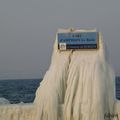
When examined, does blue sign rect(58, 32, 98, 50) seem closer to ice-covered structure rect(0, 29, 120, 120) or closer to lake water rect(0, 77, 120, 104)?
ice-covered structure rect(0, 29, 120, 120)

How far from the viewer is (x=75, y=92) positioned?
2136 centimetres

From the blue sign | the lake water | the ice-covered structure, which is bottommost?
the lake water

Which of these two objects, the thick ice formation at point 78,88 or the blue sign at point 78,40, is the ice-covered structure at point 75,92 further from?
the blue sign at point 78,40

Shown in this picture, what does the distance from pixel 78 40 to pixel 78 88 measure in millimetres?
1729

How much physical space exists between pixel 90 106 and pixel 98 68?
1392mm

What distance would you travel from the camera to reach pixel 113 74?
865 inches

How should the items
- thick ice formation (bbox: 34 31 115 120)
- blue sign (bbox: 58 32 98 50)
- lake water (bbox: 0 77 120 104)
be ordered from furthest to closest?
1. lake water (bbox: 0 77 120 104)
2. blue sign (bbox: 58 32 98 50)
3. thick ice formation (bbox: 34 31 115 120)

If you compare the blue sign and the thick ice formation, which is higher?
the blue sign

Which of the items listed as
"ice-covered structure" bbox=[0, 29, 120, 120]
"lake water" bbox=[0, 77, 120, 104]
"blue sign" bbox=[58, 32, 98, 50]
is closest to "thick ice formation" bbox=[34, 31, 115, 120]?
"ice-covered structure" bbox=[0, 29, 120, 120]

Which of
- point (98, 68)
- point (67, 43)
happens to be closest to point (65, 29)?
point (67, 43)

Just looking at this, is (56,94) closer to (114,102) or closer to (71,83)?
(71,83)

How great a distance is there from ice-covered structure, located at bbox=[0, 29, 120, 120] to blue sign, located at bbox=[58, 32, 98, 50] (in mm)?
174

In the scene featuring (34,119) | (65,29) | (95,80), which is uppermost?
(65,29)

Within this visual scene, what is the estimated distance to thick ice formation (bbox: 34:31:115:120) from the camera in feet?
68.5
